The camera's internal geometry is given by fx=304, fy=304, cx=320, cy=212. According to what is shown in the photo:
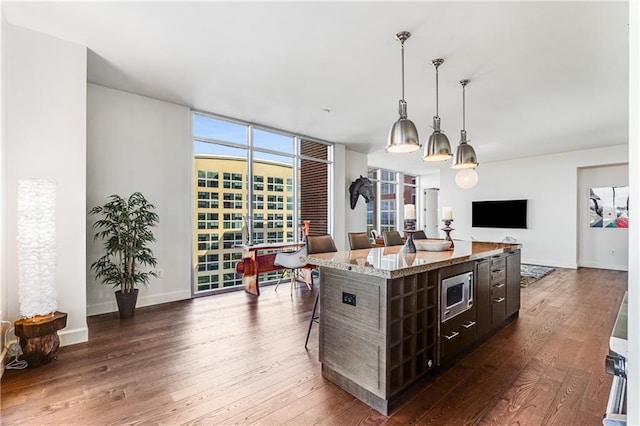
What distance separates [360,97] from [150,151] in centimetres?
295

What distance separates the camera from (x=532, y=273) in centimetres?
635

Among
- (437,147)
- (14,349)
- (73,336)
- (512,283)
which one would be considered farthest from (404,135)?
(14,349)

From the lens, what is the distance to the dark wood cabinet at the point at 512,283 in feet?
11.0

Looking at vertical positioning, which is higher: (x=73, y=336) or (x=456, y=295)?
(x=456, y=295)

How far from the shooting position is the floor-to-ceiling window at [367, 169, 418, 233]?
30.1ft

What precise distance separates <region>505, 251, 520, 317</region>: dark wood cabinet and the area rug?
2.11 metres

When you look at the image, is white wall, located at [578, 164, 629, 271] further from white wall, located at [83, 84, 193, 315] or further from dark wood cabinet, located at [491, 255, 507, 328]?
white wall, located at [83, 84, 193, 315]

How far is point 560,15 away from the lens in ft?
7.73

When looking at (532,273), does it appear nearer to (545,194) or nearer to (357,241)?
(545,194)

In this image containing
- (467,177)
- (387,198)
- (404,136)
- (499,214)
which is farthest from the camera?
(387,198)

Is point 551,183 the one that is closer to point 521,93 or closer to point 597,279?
point 597,279

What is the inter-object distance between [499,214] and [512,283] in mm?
5459

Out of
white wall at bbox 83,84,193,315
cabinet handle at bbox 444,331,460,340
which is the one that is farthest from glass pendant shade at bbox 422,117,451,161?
white wall at bbox 83,84,193,315

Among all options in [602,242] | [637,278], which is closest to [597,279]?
[602,242]
